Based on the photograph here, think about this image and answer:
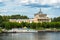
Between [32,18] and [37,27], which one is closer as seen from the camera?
[37,27]

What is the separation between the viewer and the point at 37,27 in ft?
85.5

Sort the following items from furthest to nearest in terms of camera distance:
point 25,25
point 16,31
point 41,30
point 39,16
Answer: point 39,16 → point 25,25 → point 41,30 → point 16,31

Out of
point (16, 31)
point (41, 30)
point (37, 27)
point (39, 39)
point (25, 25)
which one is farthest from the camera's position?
point (25, 25)

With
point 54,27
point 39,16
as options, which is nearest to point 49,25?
point 54,27

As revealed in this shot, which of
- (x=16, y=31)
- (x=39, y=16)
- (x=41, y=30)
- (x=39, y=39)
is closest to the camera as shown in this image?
(x=39, y=39)

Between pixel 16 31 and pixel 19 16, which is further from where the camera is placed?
pixel 19 16

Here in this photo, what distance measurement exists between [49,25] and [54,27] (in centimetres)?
52

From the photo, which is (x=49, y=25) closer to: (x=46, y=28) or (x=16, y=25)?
(x=46, y=28)

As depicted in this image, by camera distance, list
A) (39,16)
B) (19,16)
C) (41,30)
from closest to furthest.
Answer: (41,30) < (39,16) < (19,16)

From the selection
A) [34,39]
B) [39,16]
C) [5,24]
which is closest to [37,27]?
[5,24]

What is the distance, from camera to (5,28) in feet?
79.2

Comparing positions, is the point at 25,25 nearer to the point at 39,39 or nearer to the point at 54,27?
the point at 54,27

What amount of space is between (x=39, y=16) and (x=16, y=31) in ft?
36.8

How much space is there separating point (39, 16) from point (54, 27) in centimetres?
775
